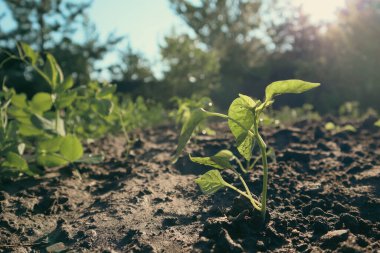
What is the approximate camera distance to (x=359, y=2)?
14.5 m

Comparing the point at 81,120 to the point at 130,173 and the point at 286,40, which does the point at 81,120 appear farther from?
the point at 286,40

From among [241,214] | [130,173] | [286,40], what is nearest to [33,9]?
[286,40]

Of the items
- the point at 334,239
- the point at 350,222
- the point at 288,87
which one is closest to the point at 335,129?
the point at 350,222

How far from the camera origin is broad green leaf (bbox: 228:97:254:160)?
1.42 m

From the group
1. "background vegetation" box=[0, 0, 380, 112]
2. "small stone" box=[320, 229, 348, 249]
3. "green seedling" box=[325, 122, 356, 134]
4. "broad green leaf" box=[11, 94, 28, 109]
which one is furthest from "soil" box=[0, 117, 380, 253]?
"background vegetation" box=[0, 0, 380, 112]

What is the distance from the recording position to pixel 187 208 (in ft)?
6.11

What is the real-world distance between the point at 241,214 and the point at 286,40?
723 inches

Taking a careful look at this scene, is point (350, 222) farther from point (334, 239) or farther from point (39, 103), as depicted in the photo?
point (39, 103)

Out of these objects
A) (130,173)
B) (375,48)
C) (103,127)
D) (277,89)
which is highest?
(375,48)

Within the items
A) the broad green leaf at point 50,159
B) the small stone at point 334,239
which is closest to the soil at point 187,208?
the small stone at point 334,239

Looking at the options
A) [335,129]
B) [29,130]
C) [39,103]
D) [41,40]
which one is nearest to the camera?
[29,130]

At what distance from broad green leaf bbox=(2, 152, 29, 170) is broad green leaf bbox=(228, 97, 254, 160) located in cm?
129

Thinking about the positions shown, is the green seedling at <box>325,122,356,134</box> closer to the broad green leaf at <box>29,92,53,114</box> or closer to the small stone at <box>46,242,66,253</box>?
the broad green leaf at <box>29,92,53,114</box>

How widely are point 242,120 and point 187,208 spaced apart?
609 mm
